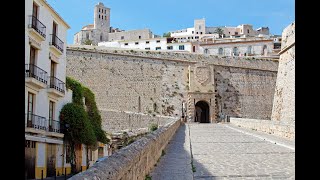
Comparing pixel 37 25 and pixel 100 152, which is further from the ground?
pixel 37 25

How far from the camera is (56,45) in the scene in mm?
19828

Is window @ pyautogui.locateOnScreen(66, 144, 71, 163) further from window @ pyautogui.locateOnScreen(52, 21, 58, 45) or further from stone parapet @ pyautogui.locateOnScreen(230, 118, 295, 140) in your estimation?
stone parapet @ pyautogui.locateOnScreen(230, 118, 295, 140)

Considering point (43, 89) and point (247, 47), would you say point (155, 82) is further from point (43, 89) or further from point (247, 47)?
point (43, 89)

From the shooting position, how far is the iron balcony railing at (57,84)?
19.5 m

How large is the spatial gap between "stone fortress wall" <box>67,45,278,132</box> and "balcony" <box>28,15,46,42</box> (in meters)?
22.9

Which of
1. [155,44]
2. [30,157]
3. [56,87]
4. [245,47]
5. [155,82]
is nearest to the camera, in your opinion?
[30,157]

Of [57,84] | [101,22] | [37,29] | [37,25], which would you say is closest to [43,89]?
[57,84]

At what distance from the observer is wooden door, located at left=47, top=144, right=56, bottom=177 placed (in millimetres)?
18469

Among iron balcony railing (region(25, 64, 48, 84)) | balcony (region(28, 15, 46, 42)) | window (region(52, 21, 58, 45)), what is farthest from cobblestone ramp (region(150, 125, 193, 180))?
window (region(52, 21, 58, 45))

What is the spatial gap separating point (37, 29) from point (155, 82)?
1018 inches

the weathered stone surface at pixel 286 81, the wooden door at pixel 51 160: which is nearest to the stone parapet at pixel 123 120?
the weathered stone surface at pixel 286 81

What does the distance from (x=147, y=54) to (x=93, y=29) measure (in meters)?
56.5
